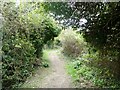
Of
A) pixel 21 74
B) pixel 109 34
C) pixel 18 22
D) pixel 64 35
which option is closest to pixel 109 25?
pixel 109 34

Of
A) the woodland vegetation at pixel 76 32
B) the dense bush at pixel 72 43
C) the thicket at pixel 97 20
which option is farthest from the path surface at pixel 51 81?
the dense bush at pixel 72 43

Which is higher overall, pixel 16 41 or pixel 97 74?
pixel 16 41

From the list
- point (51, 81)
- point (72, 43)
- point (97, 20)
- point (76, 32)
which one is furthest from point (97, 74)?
point (72, 43)

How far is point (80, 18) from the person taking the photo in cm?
668

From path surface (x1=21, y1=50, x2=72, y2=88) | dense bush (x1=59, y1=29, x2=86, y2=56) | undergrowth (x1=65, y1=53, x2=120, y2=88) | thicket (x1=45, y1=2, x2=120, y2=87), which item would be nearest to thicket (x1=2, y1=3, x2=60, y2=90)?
path surface (x1=21, y1=50, x2=72, y2=88)

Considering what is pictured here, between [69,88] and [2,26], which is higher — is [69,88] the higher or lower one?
the lower one

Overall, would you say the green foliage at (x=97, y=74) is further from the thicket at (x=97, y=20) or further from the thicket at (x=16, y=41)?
the thicket at (x=16, y=41)

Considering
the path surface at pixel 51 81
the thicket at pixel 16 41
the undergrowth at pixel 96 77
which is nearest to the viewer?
the thicket at pixel 16 41

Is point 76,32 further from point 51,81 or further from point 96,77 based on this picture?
point 51,81

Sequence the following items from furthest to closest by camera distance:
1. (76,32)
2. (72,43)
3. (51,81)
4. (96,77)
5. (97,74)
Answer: (72,43), (51,81), (97,74), (96,77), (76,32)

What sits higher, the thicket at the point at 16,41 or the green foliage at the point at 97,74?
the thicket at the point at 16,41

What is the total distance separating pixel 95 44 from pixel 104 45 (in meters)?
0.31

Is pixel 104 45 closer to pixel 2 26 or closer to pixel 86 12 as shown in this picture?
pixel 86 12

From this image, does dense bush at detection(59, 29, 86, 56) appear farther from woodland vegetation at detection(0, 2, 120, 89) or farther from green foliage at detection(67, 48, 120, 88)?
woodland vegetation at detection(0, 2, 120, 89)
